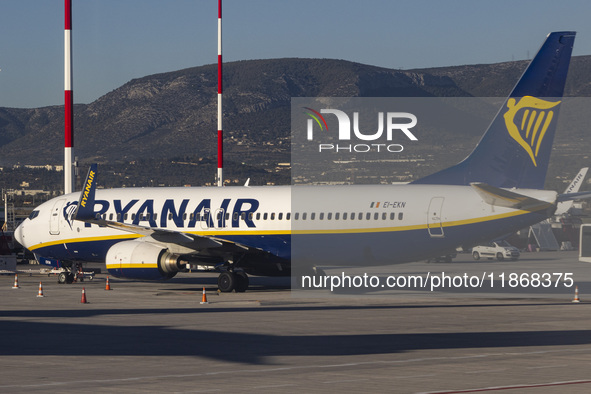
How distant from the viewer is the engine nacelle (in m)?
37.4

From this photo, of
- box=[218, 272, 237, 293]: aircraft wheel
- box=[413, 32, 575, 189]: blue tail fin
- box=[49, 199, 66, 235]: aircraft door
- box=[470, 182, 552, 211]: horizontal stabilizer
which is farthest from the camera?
box=[49, 199, 66, 235]: aircraft door

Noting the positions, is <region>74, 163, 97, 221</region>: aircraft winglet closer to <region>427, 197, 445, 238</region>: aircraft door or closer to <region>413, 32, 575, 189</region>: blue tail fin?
<region>427, 197, 445, 238</region>: aircraft door

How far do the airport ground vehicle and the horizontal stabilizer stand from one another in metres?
41.9

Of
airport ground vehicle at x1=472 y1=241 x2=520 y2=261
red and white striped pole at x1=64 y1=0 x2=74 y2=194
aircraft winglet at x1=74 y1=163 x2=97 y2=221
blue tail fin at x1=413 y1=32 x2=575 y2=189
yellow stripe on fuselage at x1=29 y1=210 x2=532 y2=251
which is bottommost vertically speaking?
airport ground vehicle at x1=472 y1=241 x2=520 y2=261

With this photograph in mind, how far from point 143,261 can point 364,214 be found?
8.90m

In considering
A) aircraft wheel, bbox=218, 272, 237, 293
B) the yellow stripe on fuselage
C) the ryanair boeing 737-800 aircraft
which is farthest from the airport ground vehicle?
aircraft wheel, bbox=218, 272, 237, 293

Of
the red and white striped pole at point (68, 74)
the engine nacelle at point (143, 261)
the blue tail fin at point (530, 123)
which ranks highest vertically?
the red and white striped pole at point (68, 74)

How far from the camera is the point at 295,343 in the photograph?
2120 centimetres

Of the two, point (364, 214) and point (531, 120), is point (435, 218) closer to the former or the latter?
point (364, 214)

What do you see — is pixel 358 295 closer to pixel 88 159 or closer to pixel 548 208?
pixel 548 208

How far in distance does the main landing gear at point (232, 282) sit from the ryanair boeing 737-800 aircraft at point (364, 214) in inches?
1.6

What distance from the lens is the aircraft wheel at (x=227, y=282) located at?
124ft

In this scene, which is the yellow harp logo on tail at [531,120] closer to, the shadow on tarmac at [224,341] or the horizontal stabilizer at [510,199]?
the horizontal stabilizer at [510,199]

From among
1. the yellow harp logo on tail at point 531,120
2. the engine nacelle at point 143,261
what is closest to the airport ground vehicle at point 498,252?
the yellow harp logo on tail at point 531,120
